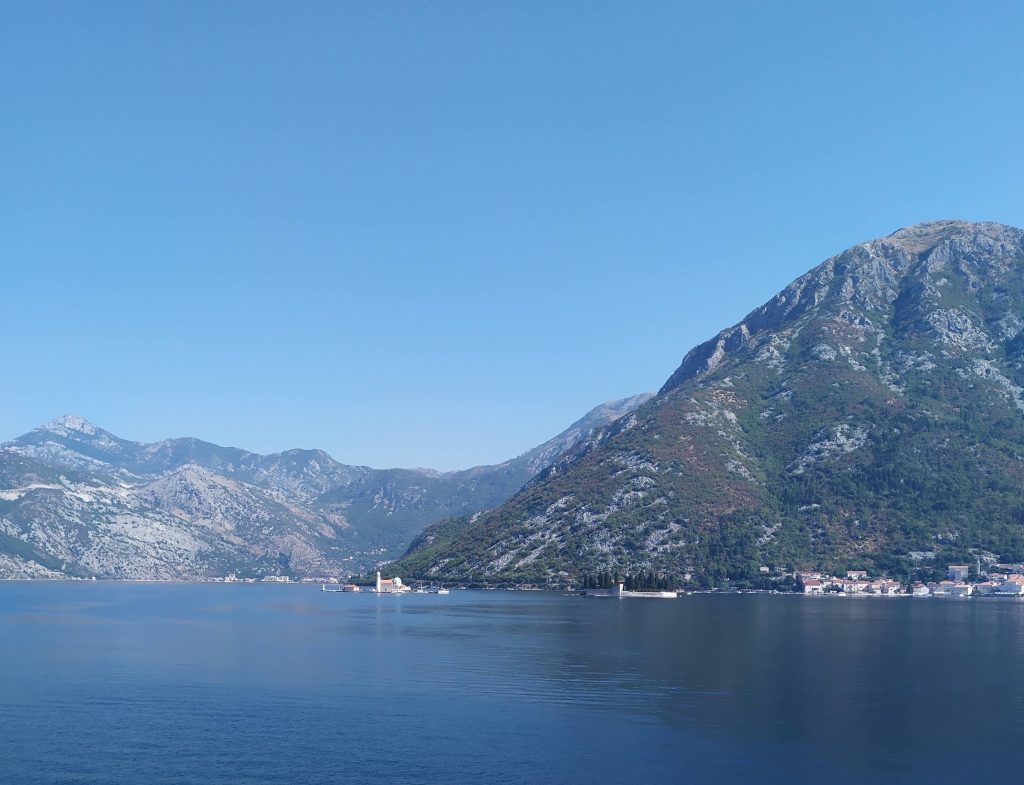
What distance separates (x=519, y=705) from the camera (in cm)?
6575

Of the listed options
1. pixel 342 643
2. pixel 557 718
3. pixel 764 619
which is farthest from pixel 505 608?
pixel 557 718

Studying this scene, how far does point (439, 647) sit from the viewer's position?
334 feet

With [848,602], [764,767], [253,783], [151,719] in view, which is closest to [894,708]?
[764,767]

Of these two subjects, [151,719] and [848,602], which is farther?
[848,602]

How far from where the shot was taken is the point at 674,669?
271 ft

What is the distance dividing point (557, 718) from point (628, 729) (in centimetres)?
531

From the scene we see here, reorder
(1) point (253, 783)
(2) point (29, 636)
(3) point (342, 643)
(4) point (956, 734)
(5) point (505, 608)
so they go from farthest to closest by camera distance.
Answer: (5) point (505, 608), (2) point (29, 636), (3) point (342, 643), (4) point (956, 734), (1) point (253, 783)

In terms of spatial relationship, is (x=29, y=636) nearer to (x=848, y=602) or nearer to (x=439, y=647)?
(x=439, y=647)

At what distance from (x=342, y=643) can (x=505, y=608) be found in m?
61.4

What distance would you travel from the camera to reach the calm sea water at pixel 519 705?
50469 millimetres

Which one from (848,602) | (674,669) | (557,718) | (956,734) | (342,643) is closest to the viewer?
(956,734)

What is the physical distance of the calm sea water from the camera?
166ft

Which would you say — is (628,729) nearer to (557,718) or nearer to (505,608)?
(557,718)

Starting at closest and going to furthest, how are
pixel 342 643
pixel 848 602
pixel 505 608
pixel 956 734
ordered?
pixel 956 734 < pixel 342 643 < pixel 505 608 < pixel 848 602
